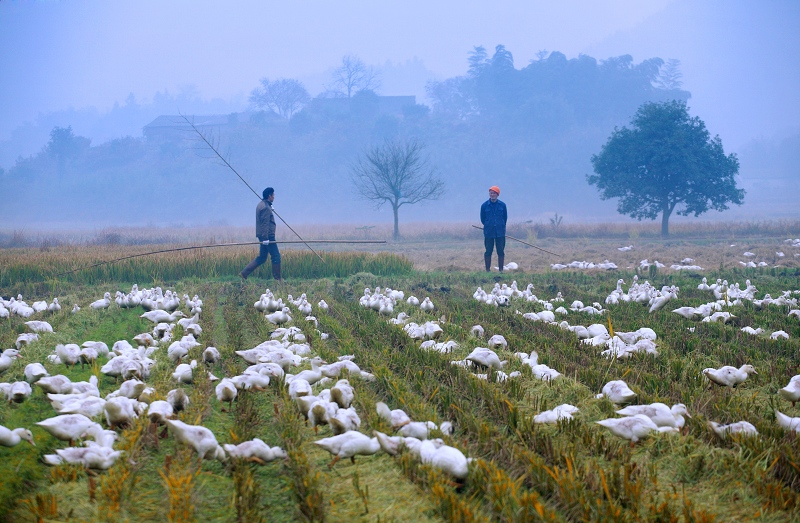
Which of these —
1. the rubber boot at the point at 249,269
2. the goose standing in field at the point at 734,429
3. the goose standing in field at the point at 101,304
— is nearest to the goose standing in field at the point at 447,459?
the goose standing in field at the point at 734,429

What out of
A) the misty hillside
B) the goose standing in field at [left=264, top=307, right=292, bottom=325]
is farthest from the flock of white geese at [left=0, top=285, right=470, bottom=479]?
the misty hillside

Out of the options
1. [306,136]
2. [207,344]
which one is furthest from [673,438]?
[306,136]

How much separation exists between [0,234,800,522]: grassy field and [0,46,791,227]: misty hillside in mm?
75397

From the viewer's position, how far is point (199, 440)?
11.7ft

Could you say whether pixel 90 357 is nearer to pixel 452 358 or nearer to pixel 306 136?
pixel 452 358

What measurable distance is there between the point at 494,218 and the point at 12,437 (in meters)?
13.1

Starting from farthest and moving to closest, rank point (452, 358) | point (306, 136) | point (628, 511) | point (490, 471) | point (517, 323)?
point (306, 136)
point (517, 323)
point (452, 358)
point (490, 471)
point (628, 511)

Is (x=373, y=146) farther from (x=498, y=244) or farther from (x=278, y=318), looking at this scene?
(x=278, y=318)

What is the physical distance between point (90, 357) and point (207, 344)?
4.12 feet

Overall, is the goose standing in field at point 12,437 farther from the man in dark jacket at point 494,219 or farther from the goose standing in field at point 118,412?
the man in dark jacket at point 494,219

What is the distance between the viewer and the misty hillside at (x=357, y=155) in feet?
295

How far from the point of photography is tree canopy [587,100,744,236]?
37594 mm

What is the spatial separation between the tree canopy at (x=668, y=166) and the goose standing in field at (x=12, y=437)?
3712 centimetres

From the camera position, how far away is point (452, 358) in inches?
249
